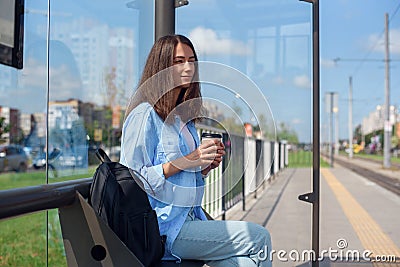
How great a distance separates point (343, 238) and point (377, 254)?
3.58ft

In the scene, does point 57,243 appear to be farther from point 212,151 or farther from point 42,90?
point 212,151

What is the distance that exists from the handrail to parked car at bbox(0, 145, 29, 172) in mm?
2190

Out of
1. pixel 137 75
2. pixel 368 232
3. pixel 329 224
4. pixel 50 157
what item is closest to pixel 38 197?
pixel 50 157

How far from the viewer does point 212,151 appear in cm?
212

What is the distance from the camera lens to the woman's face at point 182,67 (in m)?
2.32

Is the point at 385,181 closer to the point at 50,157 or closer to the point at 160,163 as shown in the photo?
the point at 50,157

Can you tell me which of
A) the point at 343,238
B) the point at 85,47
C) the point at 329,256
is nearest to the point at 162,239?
the point at 85,47

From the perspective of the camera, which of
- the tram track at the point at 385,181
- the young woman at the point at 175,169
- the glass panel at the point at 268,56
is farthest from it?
the tram track at the point at 385,181

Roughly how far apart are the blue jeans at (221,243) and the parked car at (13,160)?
235 centimetres

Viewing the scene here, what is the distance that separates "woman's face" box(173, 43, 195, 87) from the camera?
7.63ft

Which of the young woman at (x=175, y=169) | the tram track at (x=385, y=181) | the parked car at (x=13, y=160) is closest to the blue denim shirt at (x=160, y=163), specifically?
the young woman at (x=175, y=169)

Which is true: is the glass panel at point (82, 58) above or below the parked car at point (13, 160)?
above

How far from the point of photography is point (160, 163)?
220 centimetres

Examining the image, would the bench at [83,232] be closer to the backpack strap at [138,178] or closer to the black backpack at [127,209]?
the black backpack at [127,209]
